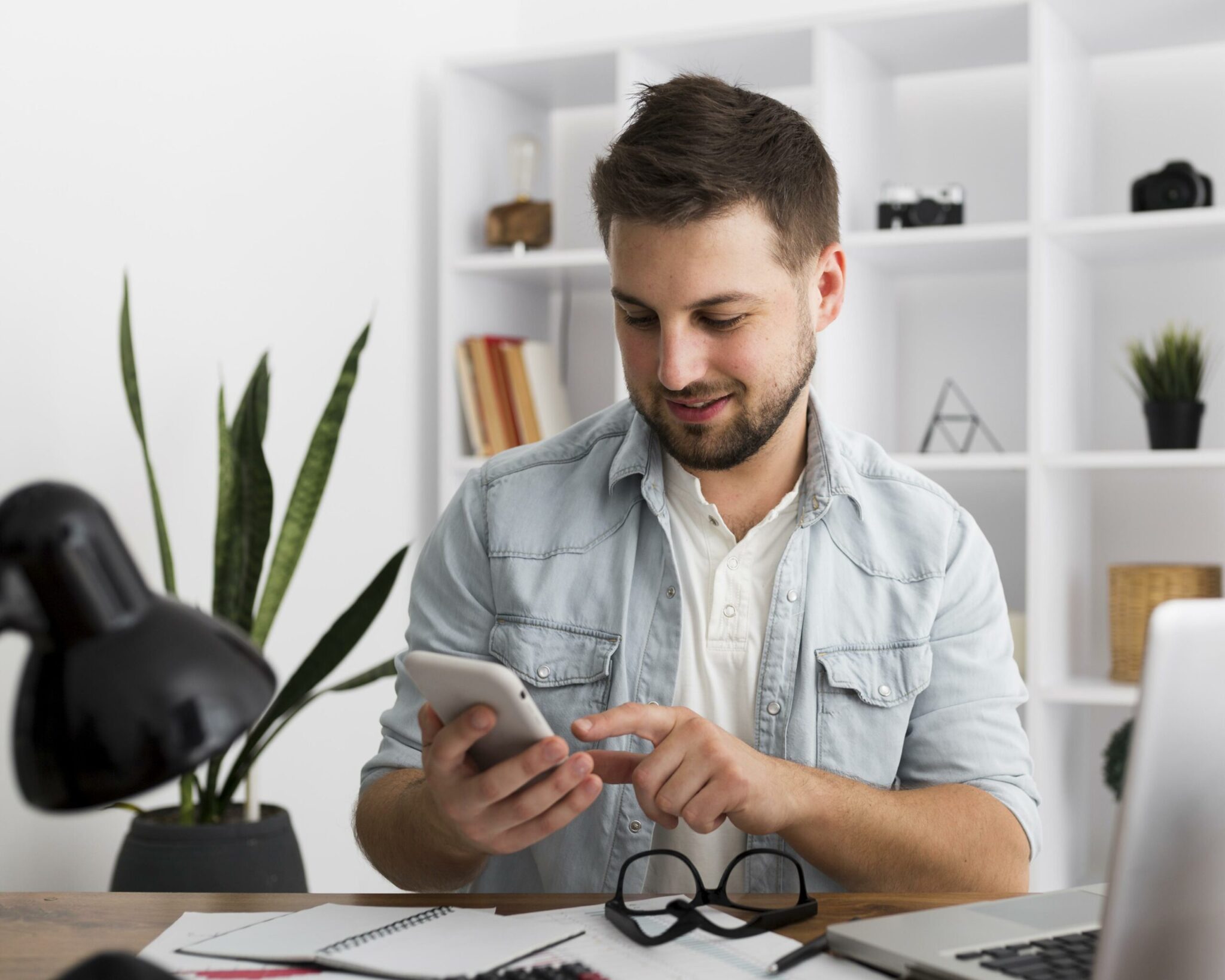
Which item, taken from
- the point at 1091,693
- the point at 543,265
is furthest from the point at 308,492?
the point at 1091,693

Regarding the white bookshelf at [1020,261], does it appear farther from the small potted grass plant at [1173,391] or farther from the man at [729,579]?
the man at [729,579]

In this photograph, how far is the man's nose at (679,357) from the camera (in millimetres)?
1399

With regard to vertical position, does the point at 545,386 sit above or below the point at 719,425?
above

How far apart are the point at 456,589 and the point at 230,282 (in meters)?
1.35

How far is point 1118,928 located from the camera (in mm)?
701

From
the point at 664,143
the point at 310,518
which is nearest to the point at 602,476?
the point at 664,143

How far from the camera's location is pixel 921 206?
284 cm

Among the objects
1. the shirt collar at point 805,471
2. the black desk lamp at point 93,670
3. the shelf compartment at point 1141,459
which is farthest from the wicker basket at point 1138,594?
the black desk lamp at point 93,670

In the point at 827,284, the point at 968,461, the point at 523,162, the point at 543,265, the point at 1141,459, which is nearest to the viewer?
the point at 827,284

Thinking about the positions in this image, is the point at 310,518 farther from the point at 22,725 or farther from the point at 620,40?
the point at 22,725

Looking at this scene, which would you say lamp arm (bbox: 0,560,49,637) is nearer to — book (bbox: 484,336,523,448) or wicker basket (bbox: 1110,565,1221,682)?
wicker basket (bbox: 1110,565,1221,682)

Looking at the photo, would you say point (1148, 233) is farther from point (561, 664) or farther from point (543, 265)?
point (561, 664)

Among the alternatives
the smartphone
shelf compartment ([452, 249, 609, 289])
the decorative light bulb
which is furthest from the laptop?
the decorative light bulb

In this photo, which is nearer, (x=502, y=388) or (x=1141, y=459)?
(x=1141, y=459)
